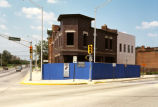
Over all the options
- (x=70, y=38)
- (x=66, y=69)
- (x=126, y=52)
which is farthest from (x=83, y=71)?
(x=126, y=52)

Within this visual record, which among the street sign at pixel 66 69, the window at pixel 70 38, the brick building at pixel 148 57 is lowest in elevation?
the street sign at pixel 66 69

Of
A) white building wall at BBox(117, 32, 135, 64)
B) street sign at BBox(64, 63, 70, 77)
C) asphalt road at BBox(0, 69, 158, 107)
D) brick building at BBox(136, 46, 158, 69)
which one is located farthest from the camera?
brick building at BBox(136, 46, 158, 69)

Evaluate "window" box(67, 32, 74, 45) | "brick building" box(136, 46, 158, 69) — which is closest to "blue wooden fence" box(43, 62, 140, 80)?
"window" box(67, 32, 74, 45)

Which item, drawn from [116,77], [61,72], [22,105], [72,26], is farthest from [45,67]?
[22,105]

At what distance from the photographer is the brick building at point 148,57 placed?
208 feet

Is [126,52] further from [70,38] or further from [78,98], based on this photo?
[78,98]

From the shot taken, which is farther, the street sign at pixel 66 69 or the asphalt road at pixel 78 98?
the street sign at pixel 66 69

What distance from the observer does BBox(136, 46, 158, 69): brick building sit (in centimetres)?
6335

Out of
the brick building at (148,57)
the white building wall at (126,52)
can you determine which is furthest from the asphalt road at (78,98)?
the brick building at (148,57)

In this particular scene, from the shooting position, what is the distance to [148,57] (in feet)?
213

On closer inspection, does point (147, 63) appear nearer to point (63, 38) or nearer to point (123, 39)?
point (123, 39)

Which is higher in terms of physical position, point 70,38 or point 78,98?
point 70,38

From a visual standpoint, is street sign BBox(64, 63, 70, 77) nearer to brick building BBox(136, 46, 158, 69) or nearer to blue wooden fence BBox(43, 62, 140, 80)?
blue wooden fence BBox(43, 62, 140, 80)

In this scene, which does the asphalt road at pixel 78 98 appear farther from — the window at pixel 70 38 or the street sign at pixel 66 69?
the window at pixel 70 38
